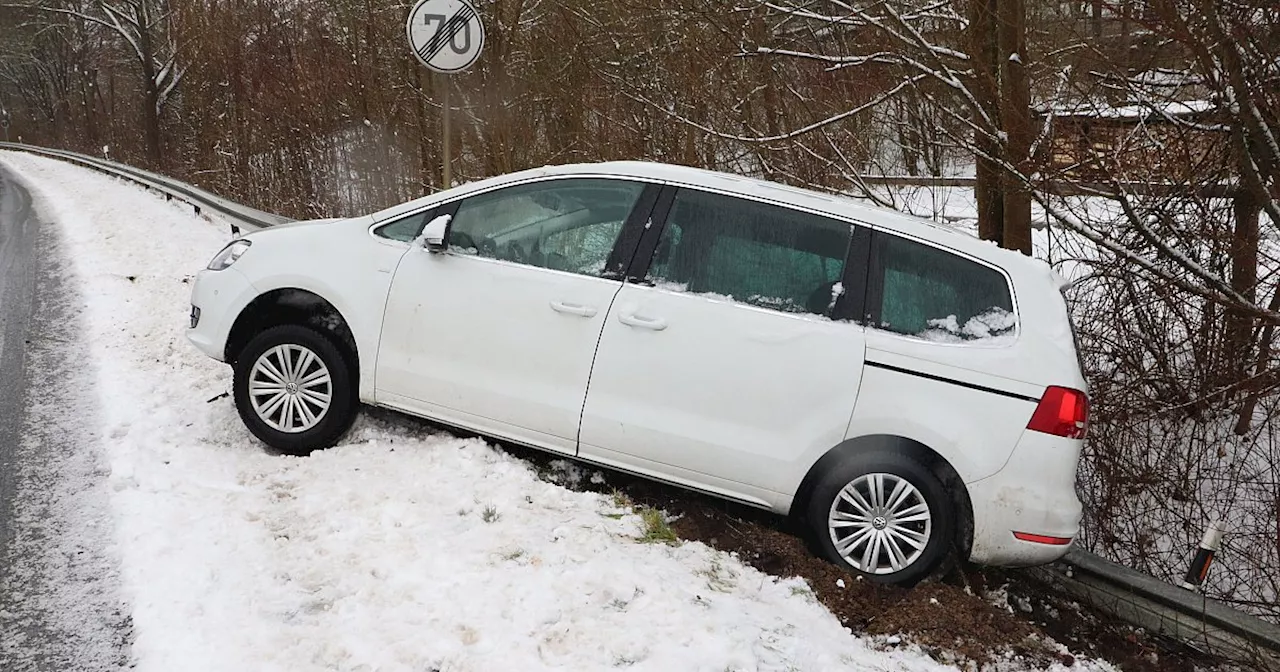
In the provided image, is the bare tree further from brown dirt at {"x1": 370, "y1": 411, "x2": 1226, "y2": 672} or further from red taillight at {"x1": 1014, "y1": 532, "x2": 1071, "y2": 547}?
red taillight at {"x1": 1014, "y1": 532, "x2": 1071, "y2": 547}

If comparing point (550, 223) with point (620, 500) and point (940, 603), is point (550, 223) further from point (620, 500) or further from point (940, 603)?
point (940, 603)

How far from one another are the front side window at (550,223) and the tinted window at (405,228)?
0.67 feet

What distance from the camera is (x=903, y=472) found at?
391cm

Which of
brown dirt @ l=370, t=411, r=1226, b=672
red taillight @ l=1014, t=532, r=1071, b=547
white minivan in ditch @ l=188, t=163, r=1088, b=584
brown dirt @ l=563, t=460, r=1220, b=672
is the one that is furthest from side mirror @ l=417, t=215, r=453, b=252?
red taillight @ l=1014, t=532, r=1071, b=547

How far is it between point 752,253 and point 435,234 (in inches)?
63.3

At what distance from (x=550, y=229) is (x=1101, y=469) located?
392 cm

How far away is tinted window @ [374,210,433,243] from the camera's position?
472cm

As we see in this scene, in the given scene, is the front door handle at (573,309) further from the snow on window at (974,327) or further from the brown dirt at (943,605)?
the snow on window at (974,327)

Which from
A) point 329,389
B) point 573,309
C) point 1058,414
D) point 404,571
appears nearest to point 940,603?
point 1058,414

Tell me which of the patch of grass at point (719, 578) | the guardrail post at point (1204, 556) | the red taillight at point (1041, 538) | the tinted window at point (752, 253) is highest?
the tinted window at point (752, 253)

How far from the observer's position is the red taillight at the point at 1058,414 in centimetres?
383

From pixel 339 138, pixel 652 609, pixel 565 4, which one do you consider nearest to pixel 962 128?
pixel 652 609

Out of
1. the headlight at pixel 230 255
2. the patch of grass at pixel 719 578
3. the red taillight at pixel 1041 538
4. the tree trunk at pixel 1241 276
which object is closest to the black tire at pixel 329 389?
the headlight at pixel 230 255

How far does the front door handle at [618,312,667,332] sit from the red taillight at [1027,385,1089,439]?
66.4 inches
